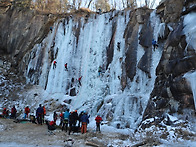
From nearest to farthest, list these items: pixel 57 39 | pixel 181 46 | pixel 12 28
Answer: pixel 181 46, pixel 57 39, pixel 12 28

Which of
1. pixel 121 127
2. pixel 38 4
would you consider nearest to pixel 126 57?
pixel 121 127

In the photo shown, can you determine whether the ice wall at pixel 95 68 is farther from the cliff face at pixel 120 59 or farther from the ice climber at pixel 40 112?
the ice climber at pixel 40 112

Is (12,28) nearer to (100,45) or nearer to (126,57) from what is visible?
(100,45)

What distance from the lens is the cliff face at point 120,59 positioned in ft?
36.4

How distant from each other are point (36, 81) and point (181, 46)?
1993 centimetres

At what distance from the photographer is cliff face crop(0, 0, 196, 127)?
36.4 feet

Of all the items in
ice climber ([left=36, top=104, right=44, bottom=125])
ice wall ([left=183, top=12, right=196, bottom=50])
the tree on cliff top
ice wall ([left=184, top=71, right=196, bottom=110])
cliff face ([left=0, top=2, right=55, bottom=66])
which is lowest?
ice climber ([left=36, top=104, right=44, bottom=125])

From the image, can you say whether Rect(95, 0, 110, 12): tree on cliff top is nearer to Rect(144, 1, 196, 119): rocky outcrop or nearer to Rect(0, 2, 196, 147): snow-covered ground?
Rect(0, 2, 196, 147): snow-covered ground

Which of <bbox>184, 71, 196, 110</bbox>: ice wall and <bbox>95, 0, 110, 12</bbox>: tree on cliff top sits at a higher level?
<bbox>95, 0, 110, 12</bbox>: tree on cliff top

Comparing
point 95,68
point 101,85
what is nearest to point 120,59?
point 101,85

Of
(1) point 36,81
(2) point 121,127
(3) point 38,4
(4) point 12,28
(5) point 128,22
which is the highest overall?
(3) point 38,4

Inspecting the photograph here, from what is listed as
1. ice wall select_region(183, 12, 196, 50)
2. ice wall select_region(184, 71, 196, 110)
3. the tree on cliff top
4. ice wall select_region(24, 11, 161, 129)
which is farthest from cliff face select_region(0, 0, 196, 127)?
the tree on cliff top

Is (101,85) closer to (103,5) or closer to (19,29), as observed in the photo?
(19,29)

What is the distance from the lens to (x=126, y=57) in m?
16.8
